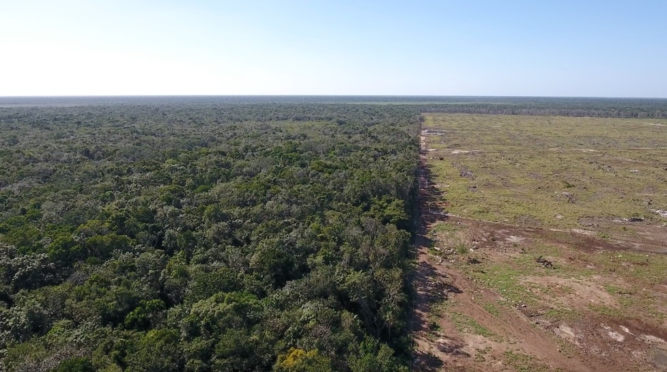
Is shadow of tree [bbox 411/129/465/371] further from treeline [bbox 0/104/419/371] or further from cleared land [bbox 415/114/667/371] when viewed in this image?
treeline [bbox 0/104/419/371]

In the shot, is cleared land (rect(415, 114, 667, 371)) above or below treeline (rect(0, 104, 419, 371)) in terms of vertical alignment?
below

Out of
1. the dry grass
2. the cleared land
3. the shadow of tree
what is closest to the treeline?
the shadow of tree

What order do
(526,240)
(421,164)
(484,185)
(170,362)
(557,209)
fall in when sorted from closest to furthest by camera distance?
1. (170,362)
2. (526,240)
3. (557,209)
4. (484,185)
5. (421,164)

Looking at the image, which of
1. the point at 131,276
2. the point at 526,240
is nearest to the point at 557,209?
the point at 526,240

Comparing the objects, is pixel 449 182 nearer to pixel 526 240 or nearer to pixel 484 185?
pixel 484 185

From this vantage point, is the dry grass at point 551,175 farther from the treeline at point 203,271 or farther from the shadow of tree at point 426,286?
the treeline at point 203,271

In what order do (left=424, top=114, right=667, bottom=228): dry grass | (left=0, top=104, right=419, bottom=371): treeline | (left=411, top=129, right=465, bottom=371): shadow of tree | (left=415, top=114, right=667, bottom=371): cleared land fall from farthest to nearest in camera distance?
(left=424, top=114, right=667, bottom=228): dry grass, (left=415, top=114, right=667, bottom=371): cleared land, (left=411, top=129, right=465, bottom=371): shadow of tree, (left=0, top=104, right=419, bottom=371): treeline

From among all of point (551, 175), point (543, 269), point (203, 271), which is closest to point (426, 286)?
point (543, 269)
